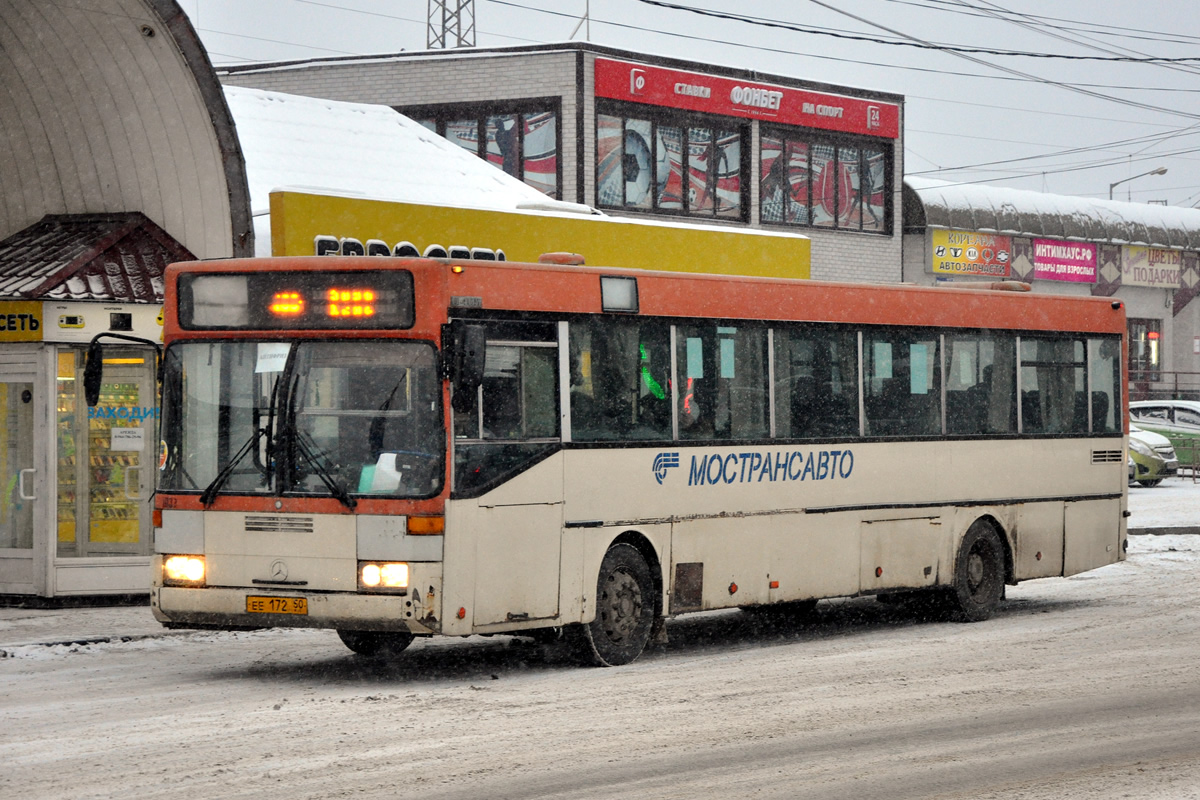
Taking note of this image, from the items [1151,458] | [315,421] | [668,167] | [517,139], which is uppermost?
[517,139]

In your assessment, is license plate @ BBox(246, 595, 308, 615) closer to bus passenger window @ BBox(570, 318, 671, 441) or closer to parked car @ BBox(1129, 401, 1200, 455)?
bus passenger window @ BBox(570, 318, 671, 441)

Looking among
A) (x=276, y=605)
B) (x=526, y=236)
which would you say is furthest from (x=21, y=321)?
(x=276, y=605)

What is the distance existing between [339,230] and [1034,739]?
10462 mm

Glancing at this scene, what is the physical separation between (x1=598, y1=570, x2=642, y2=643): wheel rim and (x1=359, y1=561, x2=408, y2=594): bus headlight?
178 cm

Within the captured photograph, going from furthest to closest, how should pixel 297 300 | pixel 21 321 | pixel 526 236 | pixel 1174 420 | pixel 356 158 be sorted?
1. pixel 1174 420
2. pixel 356 158
3. pixel 526 236
4. pixel 21 321
5. pixel 297 300

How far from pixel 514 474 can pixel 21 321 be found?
6.58m

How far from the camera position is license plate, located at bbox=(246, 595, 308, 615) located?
36.7 ft

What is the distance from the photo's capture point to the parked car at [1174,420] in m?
39.3

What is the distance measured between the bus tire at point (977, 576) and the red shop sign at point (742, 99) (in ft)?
65.2

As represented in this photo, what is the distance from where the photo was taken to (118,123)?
57.1 feet

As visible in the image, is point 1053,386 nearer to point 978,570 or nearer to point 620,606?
point 978,570

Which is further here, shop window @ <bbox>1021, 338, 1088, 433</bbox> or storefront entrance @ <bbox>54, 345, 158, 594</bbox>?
storefront entrance @ <bbox>54, 345, 158, 594</bbox>

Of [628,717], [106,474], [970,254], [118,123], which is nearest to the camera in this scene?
[628,717]

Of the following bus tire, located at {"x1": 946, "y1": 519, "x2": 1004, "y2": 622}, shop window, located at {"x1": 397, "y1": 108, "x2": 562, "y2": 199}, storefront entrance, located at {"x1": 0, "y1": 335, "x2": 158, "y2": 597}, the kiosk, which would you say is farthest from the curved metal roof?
shop window, located at {"x1": 397, "y1": 108, "x2": 562, "y2": 199}
